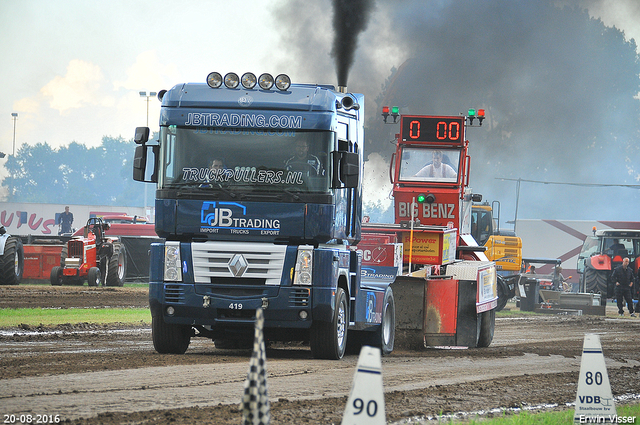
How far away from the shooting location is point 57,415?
23.7ft

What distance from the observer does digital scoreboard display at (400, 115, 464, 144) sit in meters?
20.3

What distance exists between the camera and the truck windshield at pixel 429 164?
2011cm

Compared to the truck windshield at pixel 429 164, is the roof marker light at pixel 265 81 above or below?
above

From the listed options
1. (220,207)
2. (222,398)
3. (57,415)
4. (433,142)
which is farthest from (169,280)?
(433,142)

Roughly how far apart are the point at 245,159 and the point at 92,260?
2015 cm

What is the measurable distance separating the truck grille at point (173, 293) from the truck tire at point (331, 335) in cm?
172

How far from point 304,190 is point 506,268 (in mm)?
18715

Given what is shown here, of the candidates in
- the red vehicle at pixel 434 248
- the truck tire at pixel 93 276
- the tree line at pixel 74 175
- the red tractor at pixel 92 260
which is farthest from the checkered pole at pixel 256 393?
the tree line at pixel 74 175

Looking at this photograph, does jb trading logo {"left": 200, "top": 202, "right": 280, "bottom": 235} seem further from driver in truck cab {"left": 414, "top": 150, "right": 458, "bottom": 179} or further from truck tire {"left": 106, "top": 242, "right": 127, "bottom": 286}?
truck tire {"left": 106, "top": 242, "right": 127, "bottom": 286}

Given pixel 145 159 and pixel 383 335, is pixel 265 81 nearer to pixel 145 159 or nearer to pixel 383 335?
pixel 145 159

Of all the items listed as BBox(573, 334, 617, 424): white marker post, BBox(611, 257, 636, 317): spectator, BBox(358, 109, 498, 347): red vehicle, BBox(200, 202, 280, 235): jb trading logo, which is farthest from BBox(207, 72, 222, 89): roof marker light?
BBox(611, 257, 636, 317): spectator

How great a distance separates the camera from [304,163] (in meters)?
11.8

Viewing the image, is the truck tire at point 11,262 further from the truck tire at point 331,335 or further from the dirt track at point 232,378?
the truck tire at point 331,335

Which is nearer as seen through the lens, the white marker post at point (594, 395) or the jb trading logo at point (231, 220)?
the white marker post at point (594, 395)
